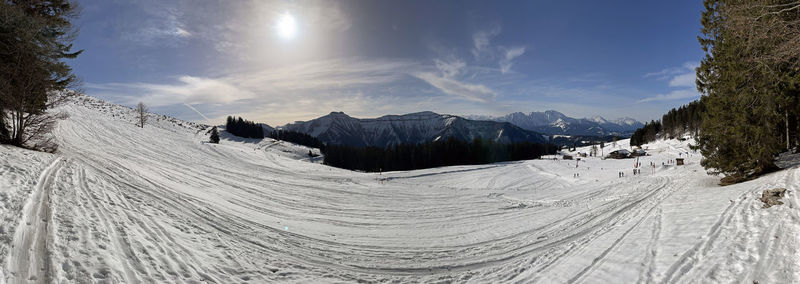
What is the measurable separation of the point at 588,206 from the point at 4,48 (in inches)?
1222

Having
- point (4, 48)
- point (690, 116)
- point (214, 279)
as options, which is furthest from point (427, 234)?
point (690, 116)

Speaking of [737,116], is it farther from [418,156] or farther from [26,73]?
[418,156]

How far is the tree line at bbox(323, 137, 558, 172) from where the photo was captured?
7438 cm

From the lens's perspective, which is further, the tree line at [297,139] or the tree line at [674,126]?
the tree line at [297,139]

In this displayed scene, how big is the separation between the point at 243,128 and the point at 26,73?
9648cm

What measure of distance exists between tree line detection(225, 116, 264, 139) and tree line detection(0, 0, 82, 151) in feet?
302

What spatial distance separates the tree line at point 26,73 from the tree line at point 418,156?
5908cm

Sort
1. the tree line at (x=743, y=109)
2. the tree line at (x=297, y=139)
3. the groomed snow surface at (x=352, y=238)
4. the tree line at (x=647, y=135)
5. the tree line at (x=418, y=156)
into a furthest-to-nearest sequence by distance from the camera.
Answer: the tree line at (x=297, y=139)
the tree line at (x=647, y=135)
the tree line at (x=418, y=156)
the tree line at (x=743, y=109)
the groomed snow surface at (x=352, y=238)

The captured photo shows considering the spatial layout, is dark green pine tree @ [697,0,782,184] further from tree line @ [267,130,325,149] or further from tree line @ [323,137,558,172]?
tree line @ [267,130,325,149]

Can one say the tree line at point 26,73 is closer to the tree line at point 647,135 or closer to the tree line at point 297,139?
the tree line at point 297,139

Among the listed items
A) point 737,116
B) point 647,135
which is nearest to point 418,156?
point 737,116

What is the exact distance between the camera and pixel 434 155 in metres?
74.8

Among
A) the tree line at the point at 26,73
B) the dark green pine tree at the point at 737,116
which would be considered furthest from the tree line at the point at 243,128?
the dark green pine tree at the point at 737,116

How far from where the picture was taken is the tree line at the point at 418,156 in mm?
74375
